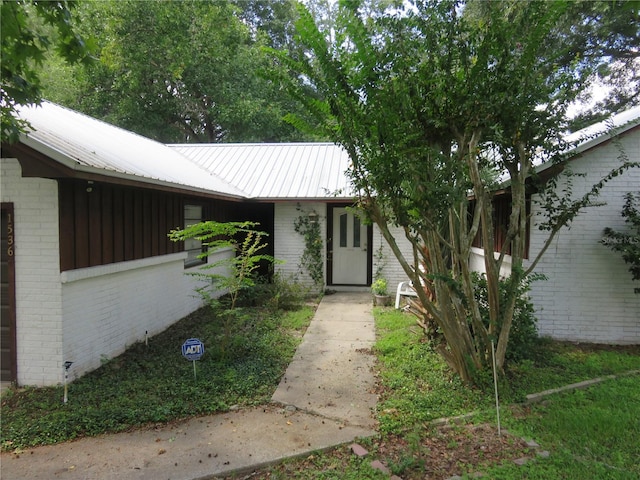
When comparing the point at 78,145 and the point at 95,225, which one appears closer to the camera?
the point at 78,145

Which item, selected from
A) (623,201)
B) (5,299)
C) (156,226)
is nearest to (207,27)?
(156,226)

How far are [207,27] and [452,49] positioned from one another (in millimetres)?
Answer: 13141

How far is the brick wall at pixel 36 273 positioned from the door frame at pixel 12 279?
5 centimetres

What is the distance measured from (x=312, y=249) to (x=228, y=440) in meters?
6.97

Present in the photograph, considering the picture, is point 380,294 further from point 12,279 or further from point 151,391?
point 12,279

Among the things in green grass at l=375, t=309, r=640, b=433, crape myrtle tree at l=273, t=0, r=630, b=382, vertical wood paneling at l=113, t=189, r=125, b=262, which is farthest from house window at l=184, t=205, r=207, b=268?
crape myrtle tree at l=273, t=0, r=630, b=382

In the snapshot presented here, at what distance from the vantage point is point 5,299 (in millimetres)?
4562

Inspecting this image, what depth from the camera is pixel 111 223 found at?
17.3 feet

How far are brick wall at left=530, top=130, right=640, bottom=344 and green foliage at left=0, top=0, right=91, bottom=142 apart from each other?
6190 millimetres

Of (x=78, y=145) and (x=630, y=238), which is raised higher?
(x=78, y=145)

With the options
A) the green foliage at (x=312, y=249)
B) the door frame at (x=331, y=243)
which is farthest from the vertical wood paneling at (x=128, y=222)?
the door frame at (x=331, y=243)

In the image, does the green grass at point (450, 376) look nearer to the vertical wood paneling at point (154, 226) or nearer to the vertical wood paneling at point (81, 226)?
the vertical wood paneling at point (81, 226)

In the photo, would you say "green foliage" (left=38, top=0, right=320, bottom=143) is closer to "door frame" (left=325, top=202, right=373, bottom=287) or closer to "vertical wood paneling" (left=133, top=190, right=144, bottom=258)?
"door frame" (left=325, top=202, right=373, bottom=287)

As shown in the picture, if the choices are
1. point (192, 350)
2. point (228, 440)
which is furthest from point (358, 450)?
point (192, 350)
